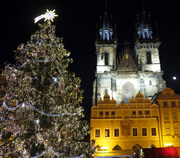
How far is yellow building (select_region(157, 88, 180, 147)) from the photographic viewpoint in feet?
103

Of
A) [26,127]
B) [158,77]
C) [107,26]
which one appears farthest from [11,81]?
[107,26]

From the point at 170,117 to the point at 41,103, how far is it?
23.1m

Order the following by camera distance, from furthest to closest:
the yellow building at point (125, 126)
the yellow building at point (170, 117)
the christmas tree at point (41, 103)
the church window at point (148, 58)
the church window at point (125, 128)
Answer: the church window at point (148, 58) → the church window at point (125, 128) → the yellow building at point (170, 117) → the yellow building at point (125, 126) → the christmas tree at point (41, 103)

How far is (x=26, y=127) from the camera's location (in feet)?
48.6

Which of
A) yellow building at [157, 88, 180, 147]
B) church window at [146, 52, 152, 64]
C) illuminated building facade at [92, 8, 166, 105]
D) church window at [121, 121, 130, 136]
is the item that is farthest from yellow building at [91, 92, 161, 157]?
church window at [146, 52, 152, 64]

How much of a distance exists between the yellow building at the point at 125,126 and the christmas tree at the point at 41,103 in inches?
597

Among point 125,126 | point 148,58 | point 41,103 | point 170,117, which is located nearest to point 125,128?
point 125,126

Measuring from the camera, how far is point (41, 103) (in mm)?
15711

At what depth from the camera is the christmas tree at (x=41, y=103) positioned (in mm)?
14672

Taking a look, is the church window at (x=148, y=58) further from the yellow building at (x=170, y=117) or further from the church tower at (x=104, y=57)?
the yellow building at (x=170, y=117)

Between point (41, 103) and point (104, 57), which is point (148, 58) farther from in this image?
point (41, 103)

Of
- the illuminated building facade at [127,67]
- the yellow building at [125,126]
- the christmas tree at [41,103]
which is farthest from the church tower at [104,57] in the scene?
the christmas tree at [41,103]

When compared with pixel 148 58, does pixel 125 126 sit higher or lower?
lower

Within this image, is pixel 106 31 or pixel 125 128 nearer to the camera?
pixel 125 128
